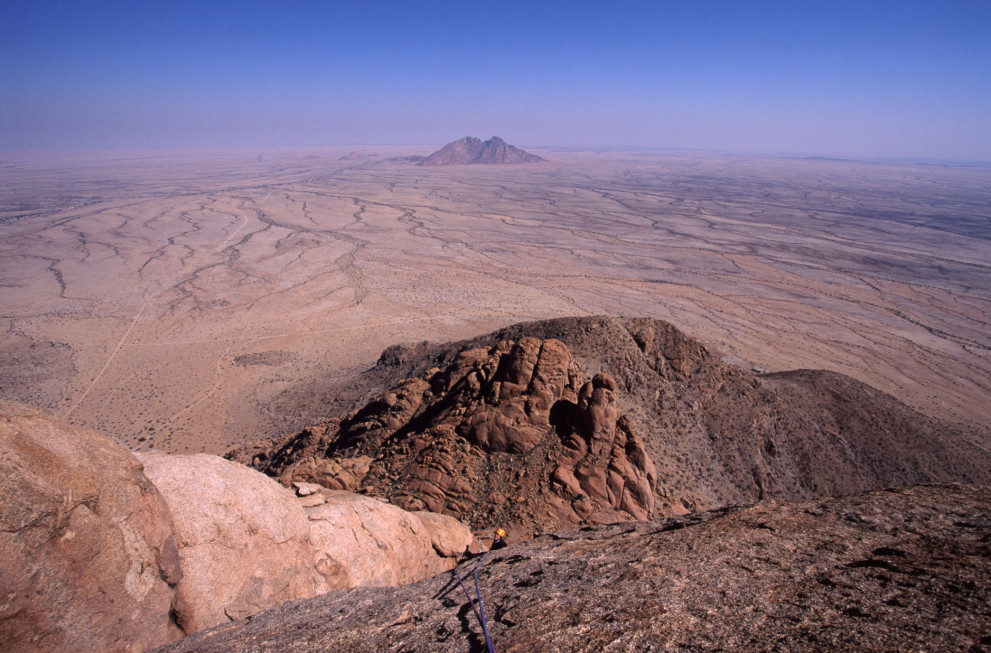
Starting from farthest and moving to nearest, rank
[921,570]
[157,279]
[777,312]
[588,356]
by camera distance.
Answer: [157,279] → [777,312] → [588,356] → [921,570]

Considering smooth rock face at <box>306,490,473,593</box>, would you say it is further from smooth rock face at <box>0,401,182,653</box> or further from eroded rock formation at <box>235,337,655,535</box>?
smooth rock face at <box>0,401,182,653</box>

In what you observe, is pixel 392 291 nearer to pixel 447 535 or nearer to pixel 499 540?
pixel 447 535

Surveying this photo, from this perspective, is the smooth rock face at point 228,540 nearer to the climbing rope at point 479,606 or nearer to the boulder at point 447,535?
the climbing rope at point 479,606

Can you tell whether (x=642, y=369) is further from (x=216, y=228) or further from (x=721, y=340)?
(x=216, y=228)

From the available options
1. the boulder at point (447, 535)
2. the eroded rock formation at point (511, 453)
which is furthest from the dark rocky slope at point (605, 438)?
the boulder at point (447, 535)

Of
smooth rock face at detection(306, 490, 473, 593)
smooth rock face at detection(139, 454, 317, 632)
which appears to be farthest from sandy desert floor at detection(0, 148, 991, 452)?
smooth rock face at detection(139, 454, 317, 632)

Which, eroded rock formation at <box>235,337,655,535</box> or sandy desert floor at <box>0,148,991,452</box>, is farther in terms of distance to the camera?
sandy desert floor at <box>0,148,991,452</box>

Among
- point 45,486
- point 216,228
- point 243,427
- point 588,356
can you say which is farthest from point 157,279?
point 45,486
